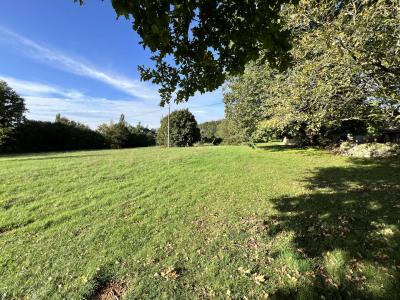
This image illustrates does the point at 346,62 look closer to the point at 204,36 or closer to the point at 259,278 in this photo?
the point at 204,36

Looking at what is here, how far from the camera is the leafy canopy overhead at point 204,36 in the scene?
8.86 ft

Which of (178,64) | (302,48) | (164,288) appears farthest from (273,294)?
(302,48)

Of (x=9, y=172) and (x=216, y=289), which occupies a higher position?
(x=9, y=172)

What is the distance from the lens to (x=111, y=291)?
3.44m

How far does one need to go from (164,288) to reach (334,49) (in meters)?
6.54

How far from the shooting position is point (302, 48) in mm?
7684

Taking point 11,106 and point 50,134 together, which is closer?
point 50,134

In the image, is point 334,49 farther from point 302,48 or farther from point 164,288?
point 164,288

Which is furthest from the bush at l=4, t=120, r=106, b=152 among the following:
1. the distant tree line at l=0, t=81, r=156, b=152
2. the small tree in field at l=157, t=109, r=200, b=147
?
the small tree in field at l=157, t=109, r=200, b=147

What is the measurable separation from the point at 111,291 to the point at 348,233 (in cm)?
419

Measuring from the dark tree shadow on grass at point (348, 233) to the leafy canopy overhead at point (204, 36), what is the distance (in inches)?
122

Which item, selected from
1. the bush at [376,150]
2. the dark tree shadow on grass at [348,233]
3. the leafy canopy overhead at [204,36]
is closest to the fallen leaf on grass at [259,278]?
the dark tree shadow on grass at [348,233]

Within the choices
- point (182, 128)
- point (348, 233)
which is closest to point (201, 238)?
point (348, 233)

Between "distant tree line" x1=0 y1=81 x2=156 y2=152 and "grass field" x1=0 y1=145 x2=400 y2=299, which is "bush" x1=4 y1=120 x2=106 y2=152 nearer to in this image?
"distant tree line" x1=0 y1=81 x2=156 y2=152
